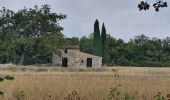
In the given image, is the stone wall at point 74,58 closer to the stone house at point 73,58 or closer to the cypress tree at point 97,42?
the stone house at point 73,58

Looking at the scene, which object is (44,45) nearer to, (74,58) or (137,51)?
(74,58)

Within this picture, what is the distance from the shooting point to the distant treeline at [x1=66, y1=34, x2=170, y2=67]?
8038cm

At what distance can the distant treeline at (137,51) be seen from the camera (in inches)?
3164

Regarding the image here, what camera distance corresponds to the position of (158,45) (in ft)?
283

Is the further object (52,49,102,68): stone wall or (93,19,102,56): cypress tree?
(93,19,102,56): cypress tree

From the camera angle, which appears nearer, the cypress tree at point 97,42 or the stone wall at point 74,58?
the stone wall at point 74,58

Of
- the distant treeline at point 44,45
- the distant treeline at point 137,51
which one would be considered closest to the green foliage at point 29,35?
the distant treeline at point 44,45

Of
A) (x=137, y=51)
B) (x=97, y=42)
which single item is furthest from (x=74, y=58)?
(x=137, y=51)

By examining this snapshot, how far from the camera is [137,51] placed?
84375 mm

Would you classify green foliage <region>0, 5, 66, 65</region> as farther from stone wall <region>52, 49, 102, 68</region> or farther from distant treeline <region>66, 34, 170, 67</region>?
distant treeline <region>66, 34, 170, 67</region>

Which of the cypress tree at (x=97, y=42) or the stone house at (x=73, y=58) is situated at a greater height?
the cypress tree at (x=97, y=42)

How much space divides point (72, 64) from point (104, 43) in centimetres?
721

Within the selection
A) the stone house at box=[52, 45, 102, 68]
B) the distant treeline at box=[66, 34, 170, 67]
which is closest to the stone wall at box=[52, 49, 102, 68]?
the stone house at box=[52, 45, 102, 68]

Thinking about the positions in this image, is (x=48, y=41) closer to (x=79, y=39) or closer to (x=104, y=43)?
(x=104, y=43)
